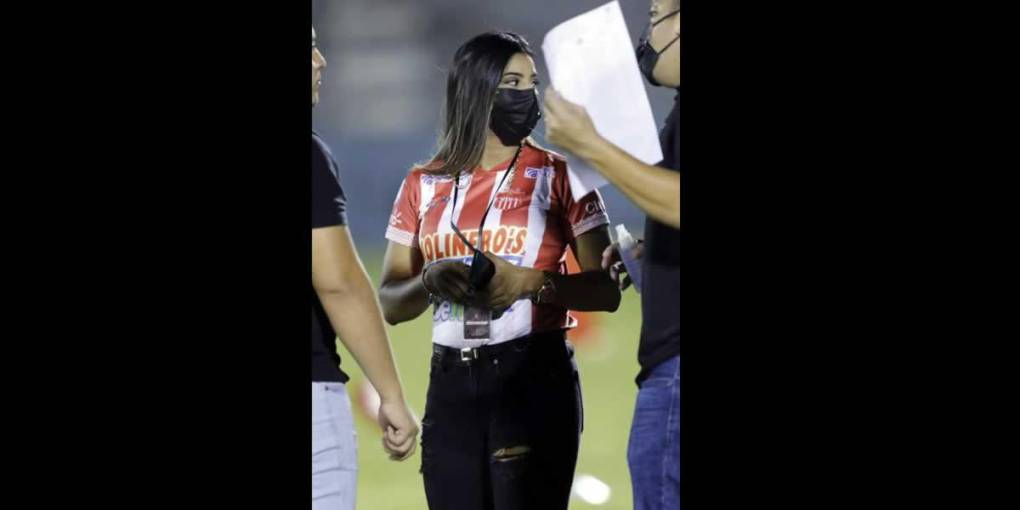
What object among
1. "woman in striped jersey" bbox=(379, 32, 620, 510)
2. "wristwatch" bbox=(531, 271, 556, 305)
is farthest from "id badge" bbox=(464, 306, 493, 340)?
"wristwatch" bbox=(531, 271, 556, 305)

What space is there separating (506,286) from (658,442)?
60cm

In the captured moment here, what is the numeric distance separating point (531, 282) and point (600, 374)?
0.33 metres

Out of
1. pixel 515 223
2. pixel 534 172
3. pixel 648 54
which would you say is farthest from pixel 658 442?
pixel 648 54

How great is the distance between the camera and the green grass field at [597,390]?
3.58m

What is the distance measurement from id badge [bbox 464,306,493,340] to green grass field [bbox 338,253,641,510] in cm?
14

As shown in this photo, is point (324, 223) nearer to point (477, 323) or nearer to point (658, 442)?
point (477, 323)

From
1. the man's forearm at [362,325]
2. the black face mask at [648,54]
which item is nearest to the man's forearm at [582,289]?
the man's forearm at [362,325]

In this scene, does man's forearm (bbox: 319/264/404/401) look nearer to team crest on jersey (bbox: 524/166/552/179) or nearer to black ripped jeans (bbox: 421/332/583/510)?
black ripped jeans (bbox: 421/332/583/510)

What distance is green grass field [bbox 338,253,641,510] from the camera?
3576 millimetres

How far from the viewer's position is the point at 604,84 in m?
3.50

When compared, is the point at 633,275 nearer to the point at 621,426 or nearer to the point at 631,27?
the point at 621,426

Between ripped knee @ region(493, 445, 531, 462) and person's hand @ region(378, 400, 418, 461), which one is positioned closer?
ripped knee @ region(493, 445, 531, 462)

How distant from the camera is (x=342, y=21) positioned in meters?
3.70
